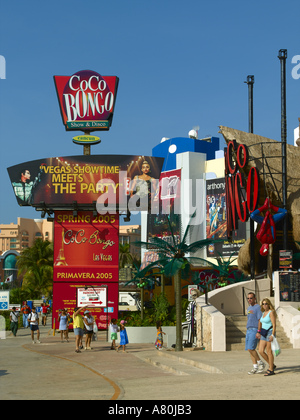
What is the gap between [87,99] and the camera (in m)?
41.9

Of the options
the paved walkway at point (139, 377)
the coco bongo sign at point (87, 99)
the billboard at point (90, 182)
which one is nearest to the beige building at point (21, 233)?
the coco bongo sign at point (87, 99)

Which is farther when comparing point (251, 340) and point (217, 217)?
point (217, 217)

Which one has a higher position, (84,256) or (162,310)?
(84,256)

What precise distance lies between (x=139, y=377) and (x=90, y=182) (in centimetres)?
2567

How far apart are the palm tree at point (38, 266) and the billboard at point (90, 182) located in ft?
116

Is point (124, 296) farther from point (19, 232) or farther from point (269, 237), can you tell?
point (19, 232)

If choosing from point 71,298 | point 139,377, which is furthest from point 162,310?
point 139,377

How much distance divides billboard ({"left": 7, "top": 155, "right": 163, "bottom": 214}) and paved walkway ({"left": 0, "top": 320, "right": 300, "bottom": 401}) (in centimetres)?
1704

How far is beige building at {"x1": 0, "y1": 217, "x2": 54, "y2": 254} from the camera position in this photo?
7096 inches

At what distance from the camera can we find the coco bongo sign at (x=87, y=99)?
41625 millimetres

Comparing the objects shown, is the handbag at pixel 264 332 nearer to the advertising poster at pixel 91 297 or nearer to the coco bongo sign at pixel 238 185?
the coco bongo sign at pixel 238 185

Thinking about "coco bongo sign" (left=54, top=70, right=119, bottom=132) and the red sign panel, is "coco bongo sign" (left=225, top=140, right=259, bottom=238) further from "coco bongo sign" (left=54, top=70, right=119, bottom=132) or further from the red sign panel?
"coco bongo sign" (left=54, top=70, right=119, bottom=132)

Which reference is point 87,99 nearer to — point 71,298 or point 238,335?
point 71,298

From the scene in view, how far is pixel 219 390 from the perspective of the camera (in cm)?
1146
